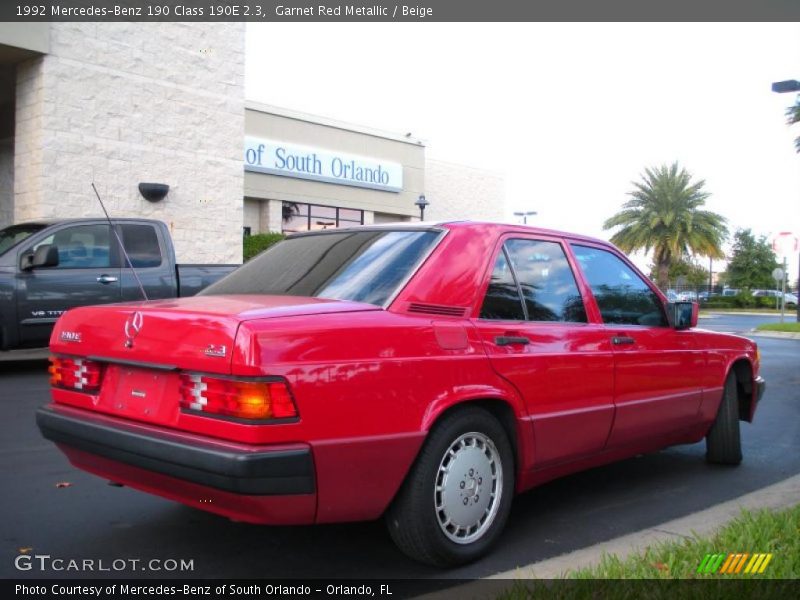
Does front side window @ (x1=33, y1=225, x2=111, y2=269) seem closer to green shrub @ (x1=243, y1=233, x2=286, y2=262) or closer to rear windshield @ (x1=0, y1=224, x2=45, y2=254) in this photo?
rear windshield @ (x1=0, y1=224, x2=45, y2=254)

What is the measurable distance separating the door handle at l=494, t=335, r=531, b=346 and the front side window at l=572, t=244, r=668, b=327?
2.96 ft

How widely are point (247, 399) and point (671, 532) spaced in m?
2.32

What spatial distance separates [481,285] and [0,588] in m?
2.51

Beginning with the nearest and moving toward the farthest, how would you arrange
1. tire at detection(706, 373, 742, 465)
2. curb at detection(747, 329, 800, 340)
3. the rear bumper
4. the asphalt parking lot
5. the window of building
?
the rear bumper
the asphalt parking lot
tire at detection(706, 373, 742, 465)
curb at detection(747, 329, 800, 340)
the window of building

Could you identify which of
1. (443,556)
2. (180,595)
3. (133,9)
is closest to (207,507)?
(180,595)

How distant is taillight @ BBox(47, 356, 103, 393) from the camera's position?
12.0 feet

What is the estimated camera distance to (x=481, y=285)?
12.7ft

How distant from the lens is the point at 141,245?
995 centimetres

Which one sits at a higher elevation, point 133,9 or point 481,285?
point 133,9

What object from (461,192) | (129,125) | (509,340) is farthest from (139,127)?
(461,192)

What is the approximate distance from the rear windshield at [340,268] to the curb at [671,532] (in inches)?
→ 54.3

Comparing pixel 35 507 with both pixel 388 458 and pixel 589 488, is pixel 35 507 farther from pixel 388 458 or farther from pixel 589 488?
pixel 589 488

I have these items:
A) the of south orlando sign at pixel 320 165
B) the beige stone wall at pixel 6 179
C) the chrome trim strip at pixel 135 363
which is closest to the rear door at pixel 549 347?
the chrome trim strip at pixel 135 363

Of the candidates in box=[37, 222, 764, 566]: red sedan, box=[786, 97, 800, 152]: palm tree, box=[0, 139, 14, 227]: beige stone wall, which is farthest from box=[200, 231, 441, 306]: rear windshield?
box=[786, 97, 800, 152]: palm tree
